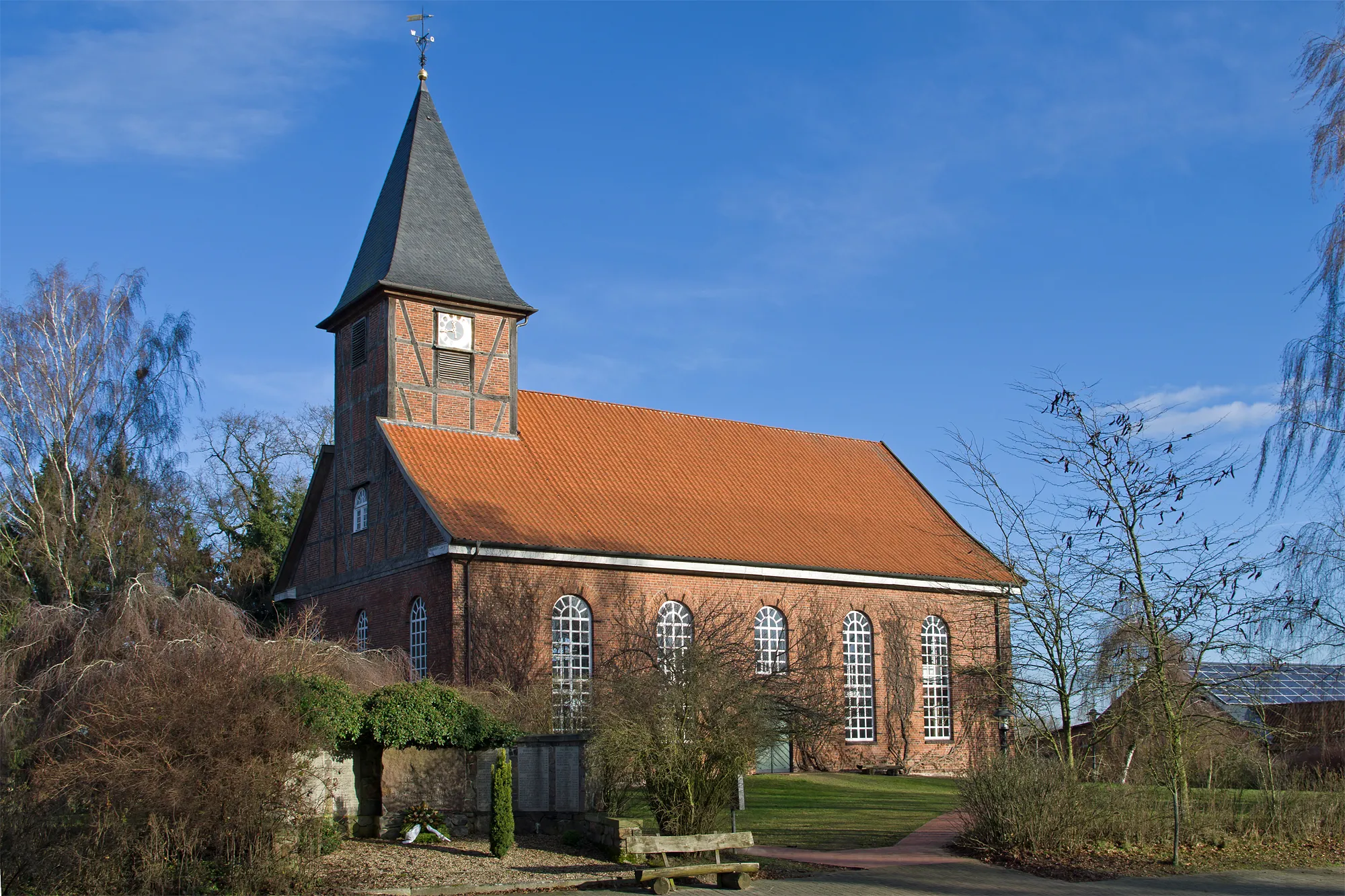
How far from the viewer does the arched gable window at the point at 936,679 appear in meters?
31.5

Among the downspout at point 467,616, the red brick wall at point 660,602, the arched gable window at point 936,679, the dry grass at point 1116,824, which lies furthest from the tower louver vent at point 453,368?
the dry grass at point 1116,824

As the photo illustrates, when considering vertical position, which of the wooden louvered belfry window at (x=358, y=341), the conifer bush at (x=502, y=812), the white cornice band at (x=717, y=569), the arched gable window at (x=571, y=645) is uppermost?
the wooden louvered belfry window at (x=358, y=341)

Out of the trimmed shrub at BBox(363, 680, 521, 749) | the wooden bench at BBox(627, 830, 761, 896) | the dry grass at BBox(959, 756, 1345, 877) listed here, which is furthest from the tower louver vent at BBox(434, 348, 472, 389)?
the wooden bench at BBox(627, 830, 761, 896)

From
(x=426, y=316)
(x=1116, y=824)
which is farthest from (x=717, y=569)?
(x=1116, y=824)

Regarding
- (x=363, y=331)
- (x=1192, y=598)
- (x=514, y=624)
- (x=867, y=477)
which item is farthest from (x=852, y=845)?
(x=867, y=477)

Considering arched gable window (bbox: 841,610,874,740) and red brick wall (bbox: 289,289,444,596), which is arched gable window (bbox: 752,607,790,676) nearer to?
arched gable window (bbox: 841,610,874,740)

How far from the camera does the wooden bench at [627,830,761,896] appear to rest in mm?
13688

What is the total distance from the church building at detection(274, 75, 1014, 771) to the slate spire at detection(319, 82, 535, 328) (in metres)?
0.06

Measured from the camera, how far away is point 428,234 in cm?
2877

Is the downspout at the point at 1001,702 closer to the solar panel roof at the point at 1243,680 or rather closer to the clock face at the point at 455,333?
the solar panel roof at the point at 1243,680

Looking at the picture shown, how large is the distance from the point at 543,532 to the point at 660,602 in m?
3.21

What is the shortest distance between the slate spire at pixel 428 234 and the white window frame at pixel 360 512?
4219 millimetres

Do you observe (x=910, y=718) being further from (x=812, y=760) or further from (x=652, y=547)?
(x=652, y=547)

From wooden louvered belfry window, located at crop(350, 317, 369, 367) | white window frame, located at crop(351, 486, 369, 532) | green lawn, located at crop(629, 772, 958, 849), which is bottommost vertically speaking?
green lawn, located at crop(629, 772, 958, 849)
